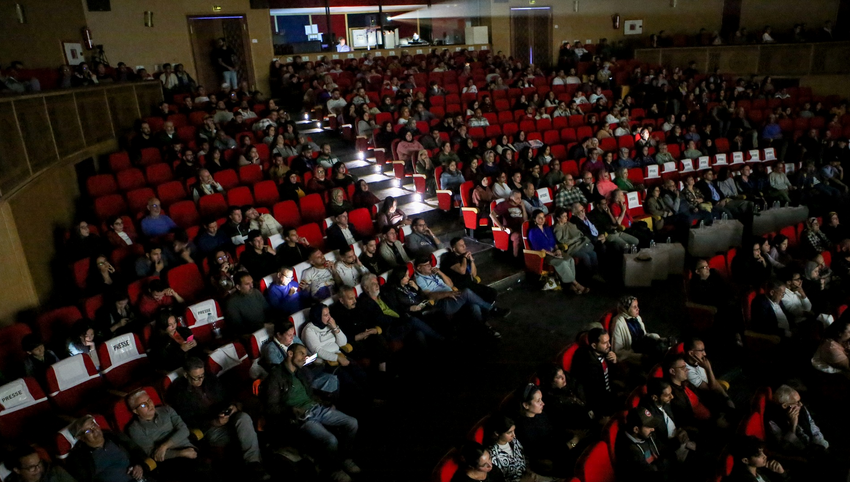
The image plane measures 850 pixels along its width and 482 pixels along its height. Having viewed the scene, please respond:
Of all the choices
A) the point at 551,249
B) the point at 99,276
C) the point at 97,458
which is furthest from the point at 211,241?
the point at 551,249

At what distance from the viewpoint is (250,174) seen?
6.46 metres

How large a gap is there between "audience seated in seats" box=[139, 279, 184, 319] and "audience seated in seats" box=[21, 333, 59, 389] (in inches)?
27.8

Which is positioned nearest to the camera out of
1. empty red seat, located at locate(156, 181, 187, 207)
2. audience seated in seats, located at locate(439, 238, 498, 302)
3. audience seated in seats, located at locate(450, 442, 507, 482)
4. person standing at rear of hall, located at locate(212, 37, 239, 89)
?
audience seated in seats, located at locate(450, 442, 507, 482)

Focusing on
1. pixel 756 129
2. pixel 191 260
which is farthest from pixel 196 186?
pixel 756 129

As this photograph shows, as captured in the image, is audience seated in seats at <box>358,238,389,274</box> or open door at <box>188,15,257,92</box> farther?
open door at <box>188,15,257,92</box>

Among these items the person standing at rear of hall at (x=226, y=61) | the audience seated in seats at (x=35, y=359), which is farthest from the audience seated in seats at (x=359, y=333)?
the person standing at rear of hall at (x=226, y=61)

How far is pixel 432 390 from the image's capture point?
4031 millimetres

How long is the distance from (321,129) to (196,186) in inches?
154

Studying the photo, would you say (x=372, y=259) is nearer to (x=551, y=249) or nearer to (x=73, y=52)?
(x=551, y=249)

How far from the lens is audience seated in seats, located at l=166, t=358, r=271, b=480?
3.09m

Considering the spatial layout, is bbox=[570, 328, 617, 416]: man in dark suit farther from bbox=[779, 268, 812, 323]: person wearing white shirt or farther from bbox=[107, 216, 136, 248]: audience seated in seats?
bbox=[107, 216, 136, 248]: audience seated in seats

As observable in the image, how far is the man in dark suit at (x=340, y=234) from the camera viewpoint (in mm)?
5414

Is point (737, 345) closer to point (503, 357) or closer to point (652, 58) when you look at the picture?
point (503, 357)

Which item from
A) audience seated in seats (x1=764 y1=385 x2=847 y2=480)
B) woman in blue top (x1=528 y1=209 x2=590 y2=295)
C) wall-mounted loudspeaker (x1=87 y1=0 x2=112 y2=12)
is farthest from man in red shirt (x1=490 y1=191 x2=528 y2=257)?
wall-mounted loudspeaker (x1=87 y1=0 x2=112 y2=12)
